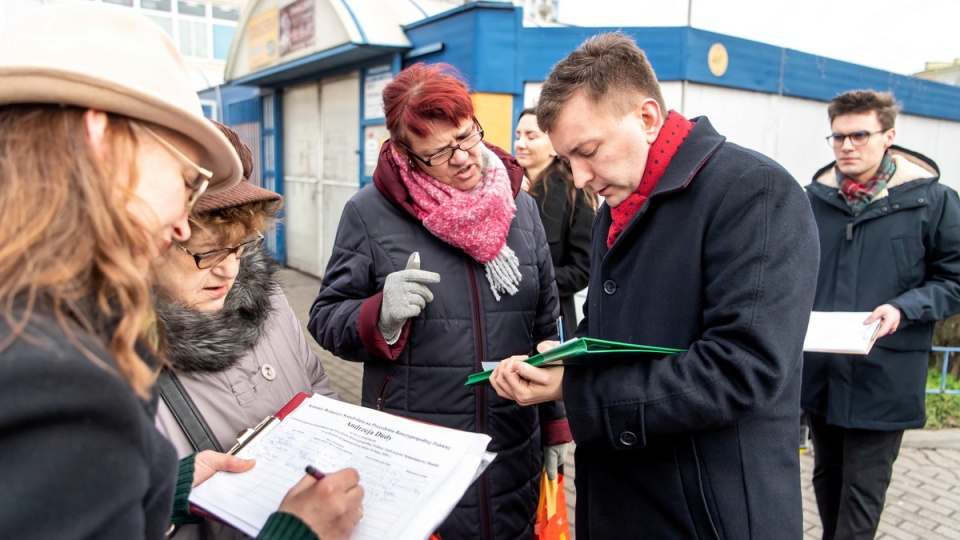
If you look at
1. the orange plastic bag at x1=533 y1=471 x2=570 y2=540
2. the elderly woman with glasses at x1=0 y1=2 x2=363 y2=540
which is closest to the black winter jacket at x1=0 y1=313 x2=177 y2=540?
the elderly woman with glasses at x1=0 y1=2 x2=363 y2=540

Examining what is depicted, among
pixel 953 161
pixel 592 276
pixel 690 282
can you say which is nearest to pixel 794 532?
pixel 690 282

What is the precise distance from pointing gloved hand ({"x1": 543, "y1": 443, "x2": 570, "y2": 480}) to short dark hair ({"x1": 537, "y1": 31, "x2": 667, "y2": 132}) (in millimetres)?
1199

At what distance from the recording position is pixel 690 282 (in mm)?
1446

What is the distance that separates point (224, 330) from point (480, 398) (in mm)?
838

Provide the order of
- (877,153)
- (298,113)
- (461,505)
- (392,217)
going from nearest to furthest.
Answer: (461,505) → (392,217) → (877,153) → (298,113)

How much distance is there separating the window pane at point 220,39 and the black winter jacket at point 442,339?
65.2ft

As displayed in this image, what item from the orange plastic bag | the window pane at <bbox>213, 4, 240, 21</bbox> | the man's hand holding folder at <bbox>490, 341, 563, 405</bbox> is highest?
the window pane at <bbox>213, 4, 240, 21</bbox>

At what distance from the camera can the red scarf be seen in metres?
1.55

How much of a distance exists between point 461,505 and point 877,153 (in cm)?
243

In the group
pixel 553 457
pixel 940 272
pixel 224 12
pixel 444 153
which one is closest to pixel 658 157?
pixel 444 153

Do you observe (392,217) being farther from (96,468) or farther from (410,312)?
(96,468)

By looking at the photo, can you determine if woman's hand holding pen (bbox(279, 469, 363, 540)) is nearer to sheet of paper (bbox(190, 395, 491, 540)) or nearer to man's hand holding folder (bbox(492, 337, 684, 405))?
sheet of paper (bbox(190, 395, 491, 540))

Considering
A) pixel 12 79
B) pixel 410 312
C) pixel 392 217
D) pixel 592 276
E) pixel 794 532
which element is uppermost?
pixel 12 79

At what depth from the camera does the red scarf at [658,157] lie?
155 cm
